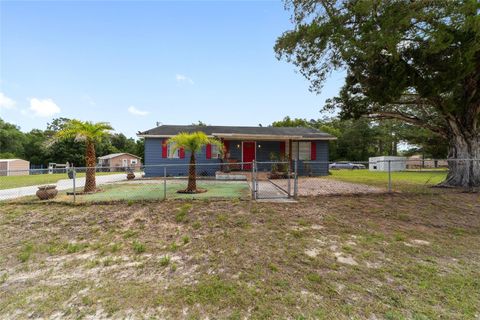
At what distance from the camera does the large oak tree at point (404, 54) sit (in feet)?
22.2

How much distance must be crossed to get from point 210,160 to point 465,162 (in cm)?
1305

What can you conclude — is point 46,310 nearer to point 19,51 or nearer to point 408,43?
point 408,43

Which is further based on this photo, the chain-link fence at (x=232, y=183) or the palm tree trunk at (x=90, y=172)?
the palm tree trunk at (x=90, y=172)

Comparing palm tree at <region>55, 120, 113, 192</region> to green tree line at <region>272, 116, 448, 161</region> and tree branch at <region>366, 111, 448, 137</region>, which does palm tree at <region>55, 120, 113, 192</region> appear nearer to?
tree branch at <region>366, 111, 448, 137</region>

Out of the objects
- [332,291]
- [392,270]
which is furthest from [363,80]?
[332,291]

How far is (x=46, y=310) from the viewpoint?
252 cm

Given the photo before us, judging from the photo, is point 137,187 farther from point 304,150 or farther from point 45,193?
point 304,150

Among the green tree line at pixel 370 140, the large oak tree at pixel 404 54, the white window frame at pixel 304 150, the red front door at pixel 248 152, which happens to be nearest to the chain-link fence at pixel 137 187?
the red front door at pixel 248 152

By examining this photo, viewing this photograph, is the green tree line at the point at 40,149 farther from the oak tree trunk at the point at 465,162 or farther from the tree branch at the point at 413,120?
the oak tree trunk at the point at 465,162

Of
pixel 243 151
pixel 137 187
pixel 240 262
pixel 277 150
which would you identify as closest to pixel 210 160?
pixel 243 151

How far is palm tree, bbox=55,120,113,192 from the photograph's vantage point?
9094mm

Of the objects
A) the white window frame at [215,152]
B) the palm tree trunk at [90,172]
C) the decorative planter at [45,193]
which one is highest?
the white window frame at [215,152]

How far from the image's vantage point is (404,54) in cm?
789

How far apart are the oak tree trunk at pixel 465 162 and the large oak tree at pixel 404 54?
0.10ft
